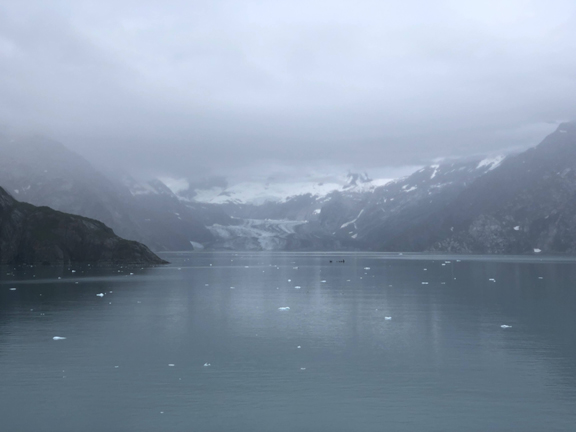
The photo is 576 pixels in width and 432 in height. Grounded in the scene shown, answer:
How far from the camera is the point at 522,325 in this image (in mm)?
40844

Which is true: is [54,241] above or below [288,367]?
above

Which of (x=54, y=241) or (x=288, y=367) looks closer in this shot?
(x=288, y=367)

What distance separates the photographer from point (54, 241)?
153 metres

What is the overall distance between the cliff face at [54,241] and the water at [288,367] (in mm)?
104519

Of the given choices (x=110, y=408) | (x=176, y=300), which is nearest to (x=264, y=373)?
(x=110, y=408)

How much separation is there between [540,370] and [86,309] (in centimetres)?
3786

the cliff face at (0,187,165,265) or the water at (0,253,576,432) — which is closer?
the water at (0,253,576,432)

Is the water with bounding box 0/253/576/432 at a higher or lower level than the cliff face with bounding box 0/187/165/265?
lower

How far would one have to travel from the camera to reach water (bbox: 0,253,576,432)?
20453mm

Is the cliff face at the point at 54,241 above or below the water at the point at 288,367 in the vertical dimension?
above

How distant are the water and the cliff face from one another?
105 metres

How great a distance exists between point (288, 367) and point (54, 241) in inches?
5481

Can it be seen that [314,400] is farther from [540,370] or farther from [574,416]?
[540,370]

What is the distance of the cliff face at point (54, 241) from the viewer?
490 ft
